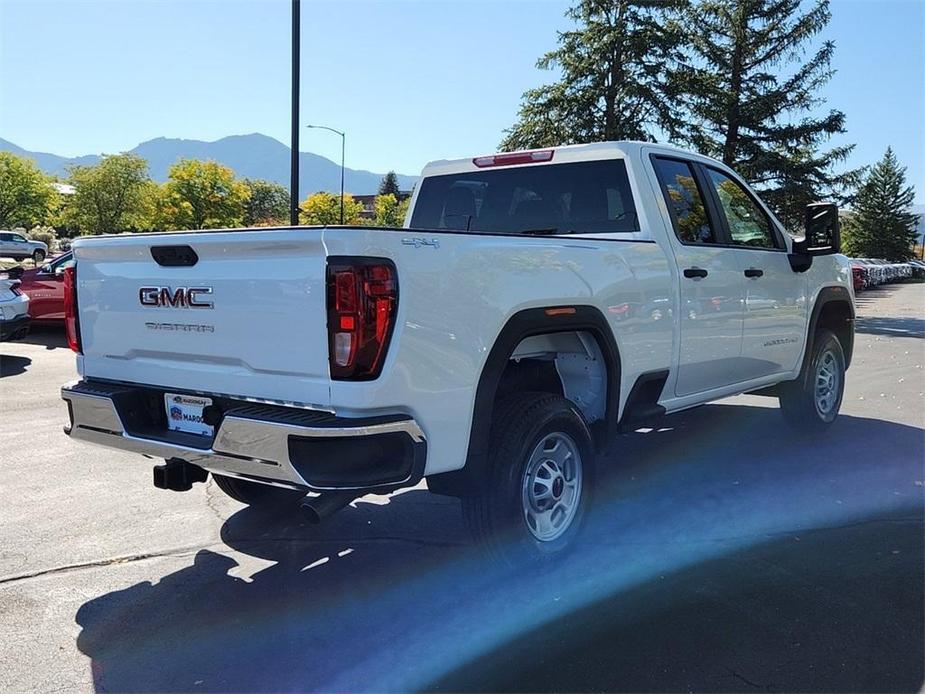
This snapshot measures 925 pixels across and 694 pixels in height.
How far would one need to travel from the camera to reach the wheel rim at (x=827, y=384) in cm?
665

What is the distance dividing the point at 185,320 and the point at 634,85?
808 inches

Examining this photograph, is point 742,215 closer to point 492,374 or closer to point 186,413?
point 492,374

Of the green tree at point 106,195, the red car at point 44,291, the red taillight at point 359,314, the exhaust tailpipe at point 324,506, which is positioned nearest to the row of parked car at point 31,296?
the red car at point 44,291

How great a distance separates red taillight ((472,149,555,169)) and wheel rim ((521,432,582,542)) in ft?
6.58

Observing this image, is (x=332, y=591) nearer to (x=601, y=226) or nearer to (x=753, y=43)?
(x=601, y=226)

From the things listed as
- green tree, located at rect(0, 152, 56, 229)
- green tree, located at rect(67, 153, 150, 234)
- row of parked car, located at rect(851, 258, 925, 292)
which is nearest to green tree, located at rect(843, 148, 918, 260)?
row of parked car, located at rect(851, 258, 925, 292)

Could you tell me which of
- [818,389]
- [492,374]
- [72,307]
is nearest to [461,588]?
[492,374]

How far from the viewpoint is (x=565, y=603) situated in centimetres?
353

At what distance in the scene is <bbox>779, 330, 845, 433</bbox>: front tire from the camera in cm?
646

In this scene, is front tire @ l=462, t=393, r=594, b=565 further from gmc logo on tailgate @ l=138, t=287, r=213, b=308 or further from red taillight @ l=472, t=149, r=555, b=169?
red taillight @ l=472, t=149, r=555, b=169

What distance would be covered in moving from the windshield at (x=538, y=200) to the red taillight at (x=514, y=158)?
5cm

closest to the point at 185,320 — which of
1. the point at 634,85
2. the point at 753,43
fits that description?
the point at 634,85

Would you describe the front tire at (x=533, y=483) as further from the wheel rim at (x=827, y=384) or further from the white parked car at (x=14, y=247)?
the white parked car at (x=14, y=247)

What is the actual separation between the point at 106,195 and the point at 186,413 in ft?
176
